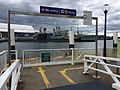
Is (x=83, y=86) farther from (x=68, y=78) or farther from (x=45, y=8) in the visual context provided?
(x=45, y=8)

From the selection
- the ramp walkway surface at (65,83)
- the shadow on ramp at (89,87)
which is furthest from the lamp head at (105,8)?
the shadow on ramp at (89,87)

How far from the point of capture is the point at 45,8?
7340 mm

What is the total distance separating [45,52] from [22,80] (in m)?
4.14

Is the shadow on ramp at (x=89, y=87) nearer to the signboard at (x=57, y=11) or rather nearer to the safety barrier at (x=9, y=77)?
the safety barrier at (x=9, y=77)

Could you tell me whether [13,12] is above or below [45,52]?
above

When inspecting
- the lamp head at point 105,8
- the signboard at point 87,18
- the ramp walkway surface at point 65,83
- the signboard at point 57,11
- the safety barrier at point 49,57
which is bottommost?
the ramp walkway surface at point 65,83

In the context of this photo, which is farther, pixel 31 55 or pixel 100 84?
pixel 31 55

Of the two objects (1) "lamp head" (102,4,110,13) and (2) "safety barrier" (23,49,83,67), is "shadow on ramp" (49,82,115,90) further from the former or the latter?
(2) "safety barrier" (23,49,83,67)

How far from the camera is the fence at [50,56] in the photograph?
11.3m

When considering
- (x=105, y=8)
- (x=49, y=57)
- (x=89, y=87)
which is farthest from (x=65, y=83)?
(x=49, y=57)

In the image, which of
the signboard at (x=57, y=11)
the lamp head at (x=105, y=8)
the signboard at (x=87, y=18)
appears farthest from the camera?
the lamp head at (x=105, y=8)

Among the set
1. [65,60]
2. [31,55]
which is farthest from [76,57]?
[31,55]

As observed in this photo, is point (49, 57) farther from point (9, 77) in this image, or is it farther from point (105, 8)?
point (9, 77)

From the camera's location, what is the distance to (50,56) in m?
11.6
